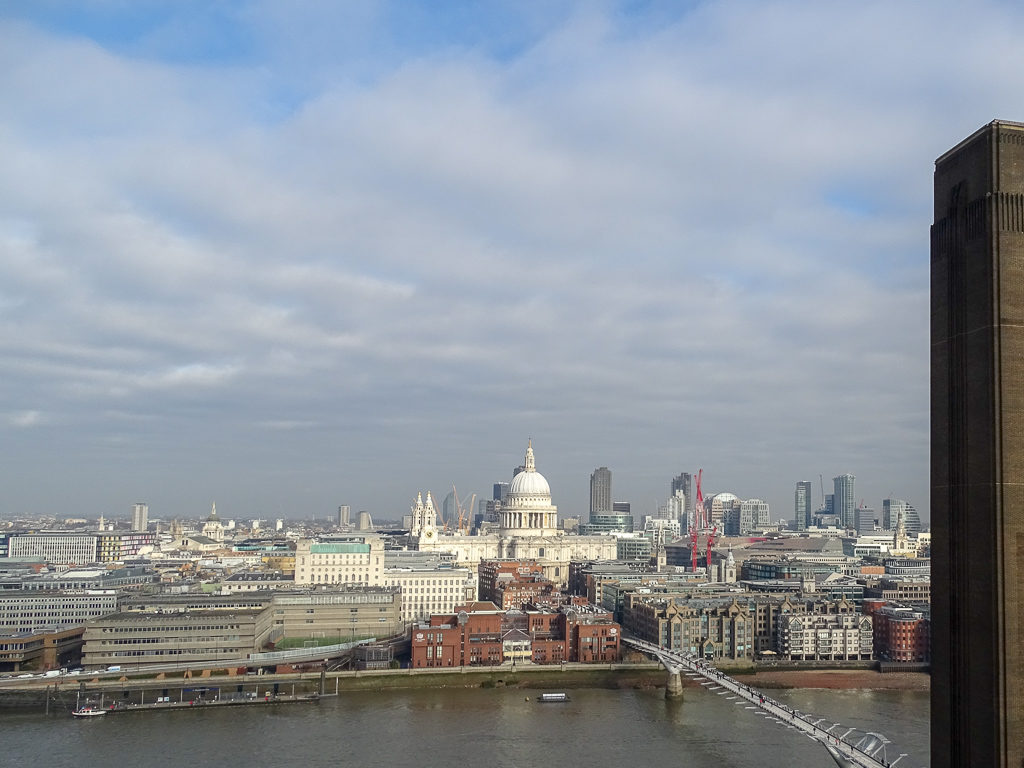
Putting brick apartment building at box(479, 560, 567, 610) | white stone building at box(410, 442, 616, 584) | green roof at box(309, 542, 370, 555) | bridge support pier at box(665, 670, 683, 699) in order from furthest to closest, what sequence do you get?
white stone building at box(410, 442, 616, 584) → green roof at box(309, 542, 370, 555) → brick apartment building at box(479, 560, 567, 610) → bridge support pier at box(665, 670, 683, 699)

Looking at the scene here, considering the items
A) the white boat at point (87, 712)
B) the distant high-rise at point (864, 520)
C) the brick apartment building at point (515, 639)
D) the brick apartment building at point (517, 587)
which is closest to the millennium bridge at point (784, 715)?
the brick apartment building at point (515, 639)

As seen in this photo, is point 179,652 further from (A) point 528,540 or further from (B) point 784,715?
(A) point 528,540

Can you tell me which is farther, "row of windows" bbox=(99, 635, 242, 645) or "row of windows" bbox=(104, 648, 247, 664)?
"row of windows" bbox=(99, 635, 242, 645)

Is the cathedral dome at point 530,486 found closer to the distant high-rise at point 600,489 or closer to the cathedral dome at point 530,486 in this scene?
the cathedral dome at point 530,486

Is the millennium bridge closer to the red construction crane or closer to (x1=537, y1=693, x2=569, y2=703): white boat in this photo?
(x1=537, y1=693, x2=569, y2=703): white boat

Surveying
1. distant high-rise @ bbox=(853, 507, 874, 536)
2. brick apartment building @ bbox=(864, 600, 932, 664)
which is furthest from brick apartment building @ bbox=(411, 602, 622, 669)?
distant high-rise @ bbox=(853, 507, 874, 536)

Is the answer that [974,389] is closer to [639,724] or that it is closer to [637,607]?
[639,724]

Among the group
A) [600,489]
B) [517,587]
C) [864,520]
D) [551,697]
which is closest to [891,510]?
[864,520]

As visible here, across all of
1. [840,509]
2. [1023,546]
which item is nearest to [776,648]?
[1023,546]
